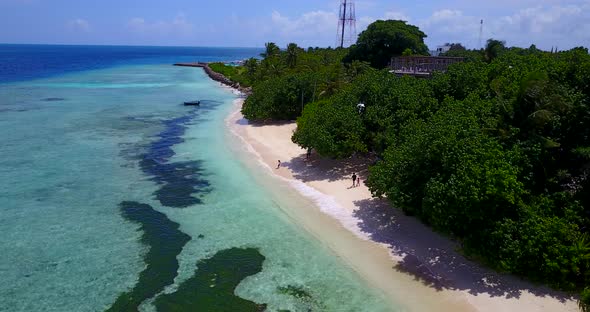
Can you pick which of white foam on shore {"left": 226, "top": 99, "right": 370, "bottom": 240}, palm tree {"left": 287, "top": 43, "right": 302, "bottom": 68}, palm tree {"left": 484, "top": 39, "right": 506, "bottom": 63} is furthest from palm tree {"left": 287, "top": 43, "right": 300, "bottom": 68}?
white foam on shore {"left": 226, "top": 99, "right": 370, "bottom": 240}

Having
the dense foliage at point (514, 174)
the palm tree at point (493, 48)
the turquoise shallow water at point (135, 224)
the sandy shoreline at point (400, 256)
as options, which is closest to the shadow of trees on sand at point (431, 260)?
the sandy shoreline at point (400, 256)

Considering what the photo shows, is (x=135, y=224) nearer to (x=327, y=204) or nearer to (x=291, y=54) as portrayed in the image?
(x=327, y=204)

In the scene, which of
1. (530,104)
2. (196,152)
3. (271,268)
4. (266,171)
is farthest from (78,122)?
(530,104)

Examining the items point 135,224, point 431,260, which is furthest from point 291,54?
point 431,260

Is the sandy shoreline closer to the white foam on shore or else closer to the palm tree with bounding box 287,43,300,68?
the white foam on shore

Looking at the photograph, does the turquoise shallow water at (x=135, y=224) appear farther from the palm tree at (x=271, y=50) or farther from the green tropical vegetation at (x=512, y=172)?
the palm tree at (x=271, y=50)

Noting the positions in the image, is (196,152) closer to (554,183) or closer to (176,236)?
(176,236)

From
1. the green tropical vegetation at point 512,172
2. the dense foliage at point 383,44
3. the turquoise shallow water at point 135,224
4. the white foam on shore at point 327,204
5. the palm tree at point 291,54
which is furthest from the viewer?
the palm tree at point 291,54

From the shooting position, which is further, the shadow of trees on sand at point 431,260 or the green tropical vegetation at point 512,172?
the shadow of trees on sand at point 431,260
